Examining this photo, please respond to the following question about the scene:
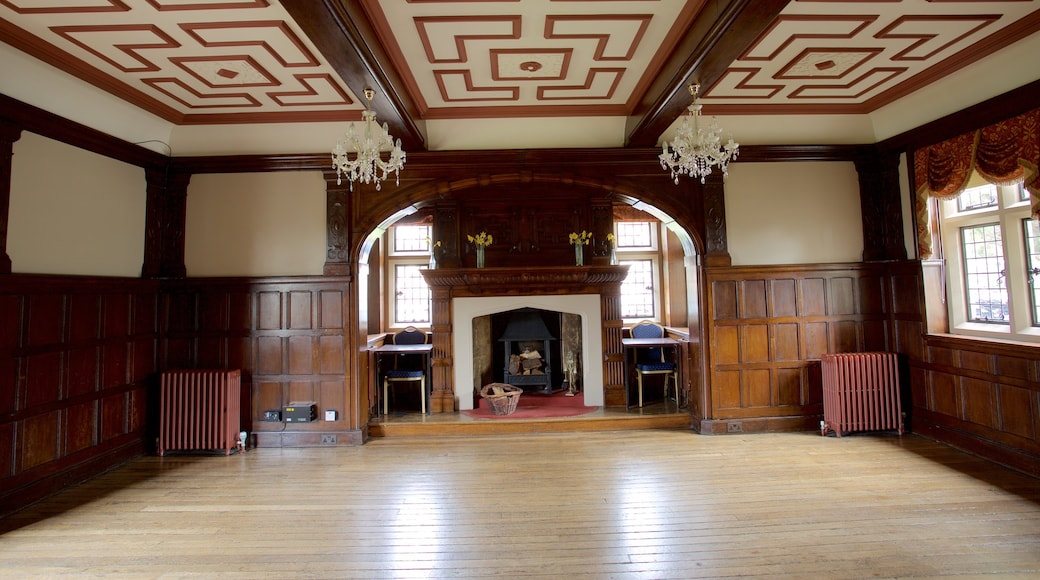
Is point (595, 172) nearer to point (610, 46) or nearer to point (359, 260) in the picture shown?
point (610, 46)

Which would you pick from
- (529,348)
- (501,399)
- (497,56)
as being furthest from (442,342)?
(497,56)

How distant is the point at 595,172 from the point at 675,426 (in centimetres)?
317

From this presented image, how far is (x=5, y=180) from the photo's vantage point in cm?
362

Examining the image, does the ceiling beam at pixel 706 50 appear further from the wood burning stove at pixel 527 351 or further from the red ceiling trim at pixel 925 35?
the wood burning stove at pixel 527 351

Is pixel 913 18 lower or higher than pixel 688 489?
higher

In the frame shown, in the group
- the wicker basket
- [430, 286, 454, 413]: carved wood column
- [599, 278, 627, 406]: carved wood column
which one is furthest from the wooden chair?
[599, 278, 627, 406]: carved wood column

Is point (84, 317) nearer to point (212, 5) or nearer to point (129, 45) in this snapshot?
point (129, 45)

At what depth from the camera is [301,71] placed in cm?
396

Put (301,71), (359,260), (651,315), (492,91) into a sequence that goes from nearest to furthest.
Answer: (301,71) < (492,91) < (359,260) < (651,315)

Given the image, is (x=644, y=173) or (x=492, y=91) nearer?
(x=492, y=91)

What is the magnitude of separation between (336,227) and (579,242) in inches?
123

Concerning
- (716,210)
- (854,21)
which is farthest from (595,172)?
(854,21)

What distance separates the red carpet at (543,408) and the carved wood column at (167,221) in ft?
12.7

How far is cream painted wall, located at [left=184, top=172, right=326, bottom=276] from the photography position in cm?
531
